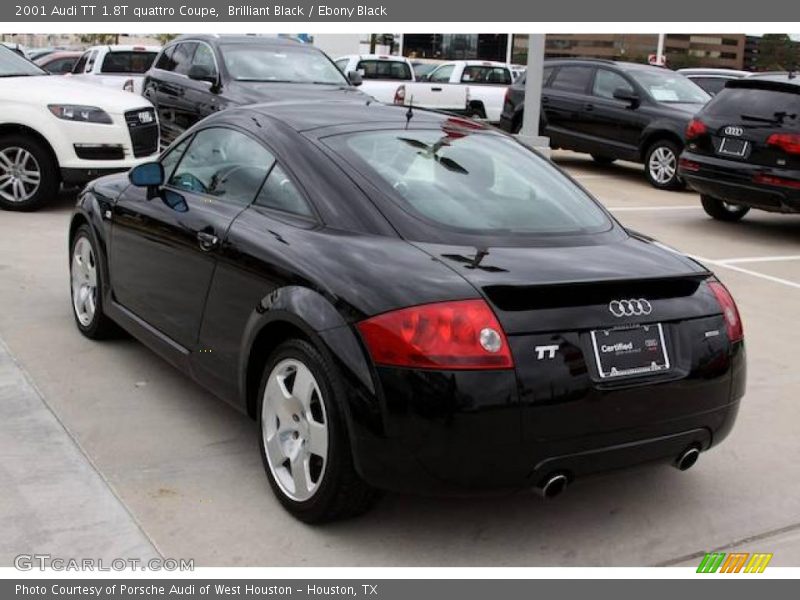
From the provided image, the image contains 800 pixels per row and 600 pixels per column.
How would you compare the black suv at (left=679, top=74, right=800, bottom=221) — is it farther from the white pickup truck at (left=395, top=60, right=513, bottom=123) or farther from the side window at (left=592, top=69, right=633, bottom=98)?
the white pickup truck at (left=395, top=60, right=513, bottom=123)

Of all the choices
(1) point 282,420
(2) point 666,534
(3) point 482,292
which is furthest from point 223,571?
(2) point 666,534

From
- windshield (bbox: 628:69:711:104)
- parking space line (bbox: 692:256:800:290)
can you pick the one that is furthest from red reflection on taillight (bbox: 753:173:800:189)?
windshield (bbox: 628:69:711:104)

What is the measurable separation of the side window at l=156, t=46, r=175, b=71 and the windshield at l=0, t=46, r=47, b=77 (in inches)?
87.2

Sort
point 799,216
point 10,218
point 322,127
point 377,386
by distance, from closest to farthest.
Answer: point 377,386
point 322,127
point 10,218
point 799,216

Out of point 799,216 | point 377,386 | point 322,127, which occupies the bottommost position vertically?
point 799,216

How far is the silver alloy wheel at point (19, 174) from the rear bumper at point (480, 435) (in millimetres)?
7715

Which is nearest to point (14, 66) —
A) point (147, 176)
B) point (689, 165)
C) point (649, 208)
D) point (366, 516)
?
point (147, 176)

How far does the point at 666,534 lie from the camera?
12.3 feet

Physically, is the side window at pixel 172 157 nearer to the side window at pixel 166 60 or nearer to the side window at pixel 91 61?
the side window at pixel 166 60

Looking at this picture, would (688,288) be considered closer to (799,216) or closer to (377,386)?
(377,386)

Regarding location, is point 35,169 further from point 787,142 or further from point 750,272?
point 787,142

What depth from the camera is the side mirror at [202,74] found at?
11499 mm

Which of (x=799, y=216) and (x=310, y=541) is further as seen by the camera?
→ (x=799, y=216)

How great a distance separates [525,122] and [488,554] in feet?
32.0
